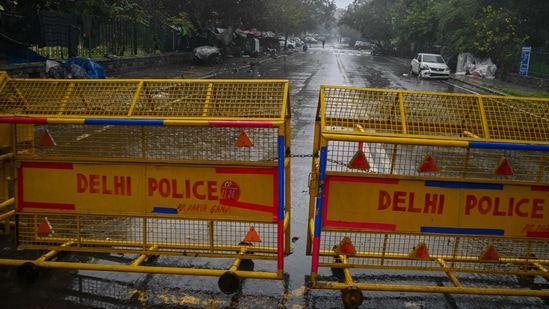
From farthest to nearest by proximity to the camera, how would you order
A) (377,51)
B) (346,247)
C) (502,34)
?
(377,51), (502,34), (346,247)

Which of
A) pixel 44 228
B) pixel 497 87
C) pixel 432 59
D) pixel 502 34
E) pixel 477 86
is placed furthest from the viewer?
pixel 432 59

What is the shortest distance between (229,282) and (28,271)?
171 cm

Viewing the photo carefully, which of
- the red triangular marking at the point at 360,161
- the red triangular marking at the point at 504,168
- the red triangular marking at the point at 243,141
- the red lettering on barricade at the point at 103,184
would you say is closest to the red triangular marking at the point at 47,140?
the red lettering on barricade at the point at 103,184

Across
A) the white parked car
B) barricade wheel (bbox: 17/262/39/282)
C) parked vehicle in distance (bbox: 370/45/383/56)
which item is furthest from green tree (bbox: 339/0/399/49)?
barricade wheel (bbox: 17/262/39/282)

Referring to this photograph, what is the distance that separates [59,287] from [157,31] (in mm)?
28764

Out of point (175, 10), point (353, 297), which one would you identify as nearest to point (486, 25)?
point (175, 10)

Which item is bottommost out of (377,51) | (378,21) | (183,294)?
(183,294)

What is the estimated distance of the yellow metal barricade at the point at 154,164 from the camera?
4.01 meters

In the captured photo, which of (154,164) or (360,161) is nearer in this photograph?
(360,161)

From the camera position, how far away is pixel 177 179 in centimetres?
411

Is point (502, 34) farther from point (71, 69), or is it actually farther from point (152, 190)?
point (152, 190)

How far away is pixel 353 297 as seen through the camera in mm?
3855

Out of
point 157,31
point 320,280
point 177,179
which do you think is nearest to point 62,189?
point 177,179

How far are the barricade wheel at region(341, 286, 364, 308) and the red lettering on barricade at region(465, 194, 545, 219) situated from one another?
1.08m
